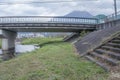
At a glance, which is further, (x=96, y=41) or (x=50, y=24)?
(x=50, y=24)

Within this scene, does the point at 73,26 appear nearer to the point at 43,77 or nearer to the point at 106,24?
the point at 106,24

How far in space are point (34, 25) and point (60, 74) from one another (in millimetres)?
31838

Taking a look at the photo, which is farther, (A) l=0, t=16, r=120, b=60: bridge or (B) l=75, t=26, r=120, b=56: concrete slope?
(A) l=0, t=16, r=120, b=60: bridge

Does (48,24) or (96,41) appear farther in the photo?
(48,24)

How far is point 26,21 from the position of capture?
41.2 metres

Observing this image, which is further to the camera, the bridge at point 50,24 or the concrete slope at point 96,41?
the bridge at point 50,24

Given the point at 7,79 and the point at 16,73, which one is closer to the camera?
the point at 7,79

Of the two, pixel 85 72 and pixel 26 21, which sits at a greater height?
pixel 26 21

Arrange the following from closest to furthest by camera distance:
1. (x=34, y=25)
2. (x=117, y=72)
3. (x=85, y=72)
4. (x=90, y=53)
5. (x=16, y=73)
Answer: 1. (x=117, y=72)
2. (x=85, y=72)
3. (x=16, y=73)
4. (x=90, y=53)
5. (x=34, y=25)

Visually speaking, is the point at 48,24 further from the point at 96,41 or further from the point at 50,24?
the point at 96,41

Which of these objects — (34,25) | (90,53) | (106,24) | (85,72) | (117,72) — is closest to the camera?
(117,72)

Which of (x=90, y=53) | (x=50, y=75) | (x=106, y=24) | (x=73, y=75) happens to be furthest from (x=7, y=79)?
(x=106, y=24)

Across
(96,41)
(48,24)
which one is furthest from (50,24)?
(96,41)

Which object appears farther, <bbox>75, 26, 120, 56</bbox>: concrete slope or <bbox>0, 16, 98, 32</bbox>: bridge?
<bbox>0, 16, 98, 32</bbox>: bridge
